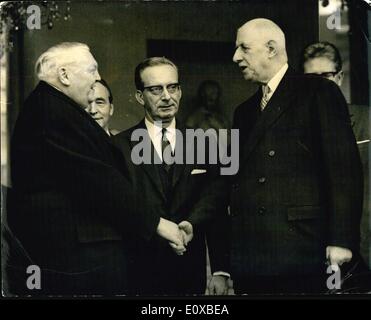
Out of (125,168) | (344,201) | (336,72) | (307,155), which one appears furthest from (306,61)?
(125,168)

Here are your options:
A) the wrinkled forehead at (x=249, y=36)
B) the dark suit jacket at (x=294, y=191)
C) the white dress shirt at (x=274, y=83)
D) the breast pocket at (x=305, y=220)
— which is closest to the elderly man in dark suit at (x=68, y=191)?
the dark suit jacket at (x=294, y=191)

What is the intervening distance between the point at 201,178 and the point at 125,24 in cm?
98

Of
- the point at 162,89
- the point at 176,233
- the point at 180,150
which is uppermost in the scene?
the point at 162,89

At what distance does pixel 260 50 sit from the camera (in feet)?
14.6

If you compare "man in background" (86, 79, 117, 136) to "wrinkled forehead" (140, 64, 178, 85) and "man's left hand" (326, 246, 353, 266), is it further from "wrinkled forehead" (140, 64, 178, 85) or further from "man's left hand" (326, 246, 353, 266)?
"man's left hand" (326, 246, 353, 266)

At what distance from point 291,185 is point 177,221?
2.23ft

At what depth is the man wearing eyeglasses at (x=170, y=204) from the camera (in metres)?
4.37

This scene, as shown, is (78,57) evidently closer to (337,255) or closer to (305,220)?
(305,220)

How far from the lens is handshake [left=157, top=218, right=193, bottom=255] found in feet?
14.3

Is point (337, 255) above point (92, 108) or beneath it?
beneath

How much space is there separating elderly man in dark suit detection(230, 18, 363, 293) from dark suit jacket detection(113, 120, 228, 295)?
13 centimetres

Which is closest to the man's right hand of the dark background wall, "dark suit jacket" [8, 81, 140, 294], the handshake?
the handshake

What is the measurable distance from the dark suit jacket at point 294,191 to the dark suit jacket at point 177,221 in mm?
128

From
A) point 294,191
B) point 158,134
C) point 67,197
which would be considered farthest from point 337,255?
point 67,197
